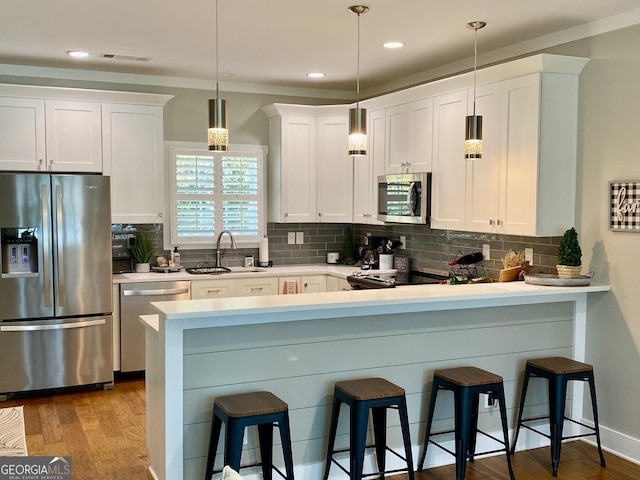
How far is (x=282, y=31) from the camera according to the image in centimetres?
449

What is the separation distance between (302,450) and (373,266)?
115 inches

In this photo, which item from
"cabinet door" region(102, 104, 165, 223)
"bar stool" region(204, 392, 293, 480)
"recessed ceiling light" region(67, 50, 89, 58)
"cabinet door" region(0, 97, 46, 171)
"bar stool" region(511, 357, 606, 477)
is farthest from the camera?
"cabinet door" region(102, 104, 165, 223)

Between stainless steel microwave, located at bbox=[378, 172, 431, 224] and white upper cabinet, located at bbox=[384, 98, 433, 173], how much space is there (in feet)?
0.26

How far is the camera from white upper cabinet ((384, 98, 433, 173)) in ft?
17.3

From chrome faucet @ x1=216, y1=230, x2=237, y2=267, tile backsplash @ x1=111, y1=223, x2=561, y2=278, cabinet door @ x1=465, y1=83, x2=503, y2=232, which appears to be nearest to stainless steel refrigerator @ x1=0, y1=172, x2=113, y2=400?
tile backsplash @ x1=111, y1=223, x2=561, y2=278

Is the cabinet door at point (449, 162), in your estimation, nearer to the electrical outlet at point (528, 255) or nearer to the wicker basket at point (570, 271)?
the electrical outlet at point (528, 255)

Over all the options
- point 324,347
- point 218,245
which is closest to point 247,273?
point 218,245

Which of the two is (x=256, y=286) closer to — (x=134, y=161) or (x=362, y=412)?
(x=134, y=161)

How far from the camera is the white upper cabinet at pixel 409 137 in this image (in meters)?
5.26

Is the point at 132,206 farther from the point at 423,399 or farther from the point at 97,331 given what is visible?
the point at 423,399

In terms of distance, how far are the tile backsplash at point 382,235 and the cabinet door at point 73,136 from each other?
2.30ft

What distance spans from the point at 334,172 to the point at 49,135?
8.25 ft

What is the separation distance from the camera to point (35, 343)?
529 centimetres

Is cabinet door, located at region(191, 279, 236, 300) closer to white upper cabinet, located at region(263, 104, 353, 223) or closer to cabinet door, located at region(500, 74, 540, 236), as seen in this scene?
white upper cabinet, located at region(263, 104, 353, 223)
